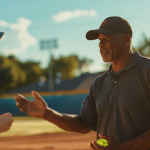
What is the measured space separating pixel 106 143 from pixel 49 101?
72.2 feet

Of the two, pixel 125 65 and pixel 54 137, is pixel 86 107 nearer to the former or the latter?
pixel 125 65

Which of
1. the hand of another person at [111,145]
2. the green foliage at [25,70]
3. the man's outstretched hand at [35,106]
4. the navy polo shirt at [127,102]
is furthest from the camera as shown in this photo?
the green foliage at [25,70]

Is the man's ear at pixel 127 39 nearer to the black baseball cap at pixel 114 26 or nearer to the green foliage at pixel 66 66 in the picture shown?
the black baseball cap at pixel 114 26

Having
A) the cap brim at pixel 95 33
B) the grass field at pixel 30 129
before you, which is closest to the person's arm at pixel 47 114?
the cap brim at pixel 95 33

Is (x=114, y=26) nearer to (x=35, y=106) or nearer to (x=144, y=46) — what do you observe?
(x=35, y=106)

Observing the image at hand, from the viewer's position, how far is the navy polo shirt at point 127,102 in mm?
2338

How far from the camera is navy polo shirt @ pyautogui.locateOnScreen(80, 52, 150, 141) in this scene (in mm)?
2338

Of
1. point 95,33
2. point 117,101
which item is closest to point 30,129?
point 95,33

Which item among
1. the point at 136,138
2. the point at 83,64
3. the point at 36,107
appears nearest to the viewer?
the point at 136,138

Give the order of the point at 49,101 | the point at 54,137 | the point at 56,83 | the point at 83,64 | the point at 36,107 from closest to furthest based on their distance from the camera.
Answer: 1. the point at 36,107
2. the point at 54,137
3. the point at 49,101
4. the point at 56,83
5. the point at 83,64

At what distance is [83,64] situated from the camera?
283 feet

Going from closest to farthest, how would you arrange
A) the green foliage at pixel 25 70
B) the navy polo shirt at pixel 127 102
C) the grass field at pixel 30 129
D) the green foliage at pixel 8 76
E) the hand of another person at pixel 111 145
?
A: the hand of another person at pixel 111 145
the navy polo shirt at pixel 127 102
the grass field at pixel 30 129
the green foliage at pixel 8 76
the green foliage at pixel 25 70

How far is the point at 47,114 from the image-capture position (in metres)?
2.88

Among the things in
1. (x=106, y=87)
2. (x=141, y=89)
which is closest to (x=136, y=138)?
(x=141, y=89)
